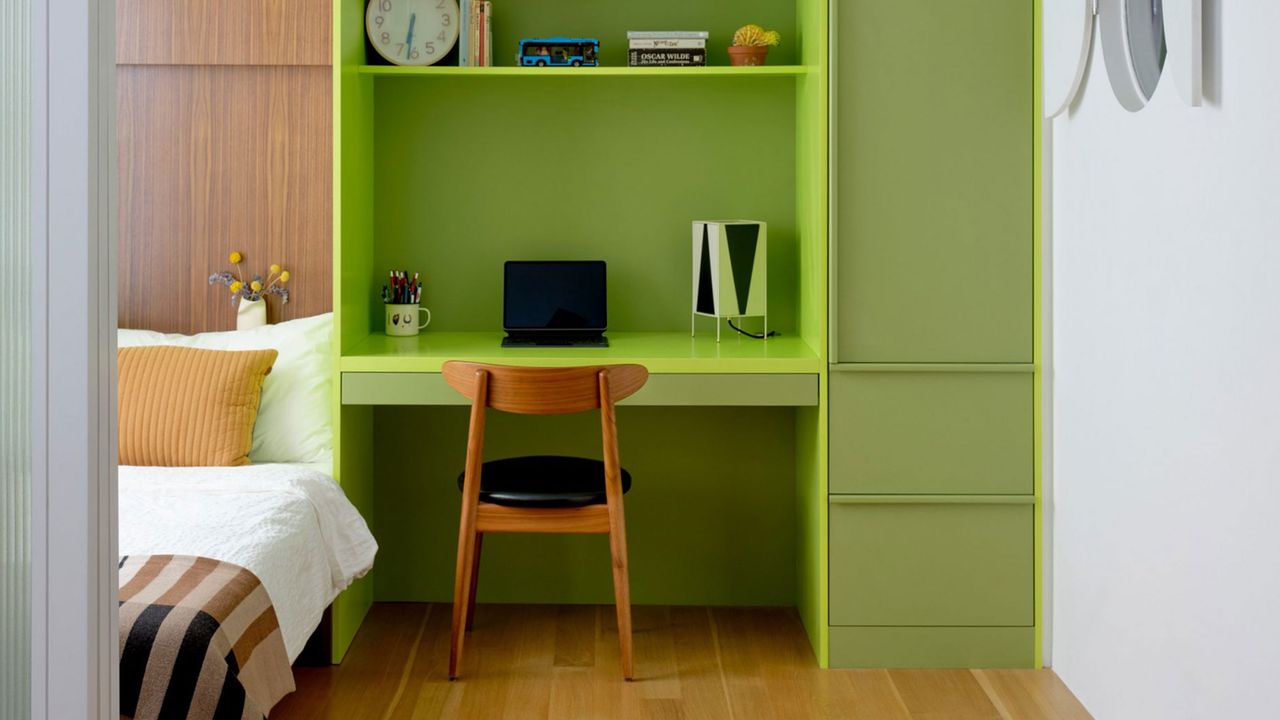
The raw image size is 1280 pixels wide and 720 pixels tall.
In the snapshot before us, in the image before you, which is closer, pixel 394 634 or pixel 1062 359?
pixel 1062 359

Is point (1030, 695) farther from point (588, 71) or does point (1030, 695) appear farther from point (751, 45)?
point (588, 71)

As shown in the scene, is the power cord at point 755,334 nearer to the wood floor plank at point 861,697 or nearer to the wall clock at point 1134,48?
the wood floor plank at point 861,697

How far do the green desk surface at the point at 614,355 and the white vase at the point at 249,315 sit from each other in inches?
12.6

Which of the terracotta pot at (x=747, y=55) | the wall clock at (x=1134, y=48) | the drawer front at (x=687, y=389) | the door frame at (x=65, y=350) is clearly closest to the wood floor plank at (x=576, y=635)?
the drawer front at (x=687, y=389)

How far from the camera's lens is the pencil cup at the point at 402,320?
3.62 metres

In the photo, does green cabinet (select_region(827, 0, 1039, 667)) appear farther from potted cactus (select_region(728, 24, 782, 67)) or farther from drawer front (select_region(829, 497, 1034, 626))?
potted cactus (select_region(728, 24, 782, 67))

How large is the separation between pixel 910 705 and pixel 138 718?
1.82 meters

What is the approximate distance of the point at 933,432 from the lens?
10.4ft

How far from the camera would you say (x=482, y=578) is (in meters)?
3.79

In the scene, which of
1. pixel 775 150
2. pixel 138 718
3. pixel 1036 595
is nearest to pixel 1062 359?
pixel 1036 595

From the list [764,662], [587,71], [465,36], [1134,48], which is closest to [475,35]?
[465,36]

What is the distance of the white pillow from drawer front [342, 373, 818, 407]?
0.53 ft

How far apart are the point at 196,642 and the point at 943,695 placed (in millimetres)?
1861

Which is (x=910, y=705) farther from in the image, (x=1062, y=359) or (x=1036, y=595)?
(x=1062, y=359)
